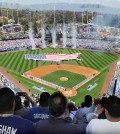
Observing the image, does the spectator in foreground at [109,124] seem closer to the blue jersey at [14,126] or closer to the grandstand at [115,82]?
the blue jersey at [14,126]

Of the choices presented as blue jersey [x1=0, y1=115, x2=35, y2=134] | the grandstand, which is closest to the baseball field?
the grandstand

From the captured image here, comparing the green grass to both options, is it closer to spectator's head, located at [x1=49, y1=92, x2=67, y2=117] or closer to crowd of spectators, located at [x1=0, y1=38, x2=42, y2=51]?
crowd of spectators, located at [x1=0, y1=38, x2=42, y2=51]

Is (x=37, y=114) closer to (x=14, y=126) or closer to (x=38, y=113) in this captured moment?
(x=38, y=113)

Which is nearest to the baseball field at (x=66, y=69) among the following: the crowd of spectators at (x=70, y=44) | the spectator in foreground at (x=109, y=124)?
the crowd of spectators at (x=70, y=44)

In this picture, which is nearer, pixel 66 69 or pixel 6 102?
pixel 6 102

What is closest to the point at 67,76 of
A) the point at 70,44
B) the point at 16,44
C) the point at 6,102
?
the point at 70,44

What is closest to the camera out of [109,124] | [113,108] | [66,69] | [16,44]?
[109,124]

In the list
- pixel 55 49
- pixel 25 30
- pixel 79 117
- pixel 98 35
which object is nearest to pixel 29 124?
pixel 79 117
